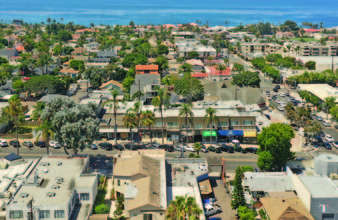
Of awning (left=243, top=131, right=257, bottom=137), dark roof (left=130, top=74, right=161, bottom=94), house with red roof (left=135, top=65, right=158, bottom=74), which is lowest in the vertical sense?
awning (left=243, top=131, right=257, bottom=137)

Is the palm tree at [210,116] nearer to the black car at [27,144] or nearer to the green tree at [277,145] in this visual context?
the green tree at [277,145]

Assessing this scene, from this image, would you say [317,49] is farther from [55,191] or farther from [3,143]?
[55,191]

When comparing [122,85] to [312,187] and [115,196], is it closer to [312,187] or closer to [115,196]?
[115,196]

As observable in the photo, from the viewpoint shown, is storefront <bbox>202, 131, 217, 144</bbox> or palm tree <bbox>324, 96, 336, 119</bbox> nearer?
storefront <bbox>202, 131, 217, 144</bbox>

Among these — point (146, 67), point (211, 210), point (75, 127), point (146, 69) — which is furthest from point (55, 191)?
point (146, 67)

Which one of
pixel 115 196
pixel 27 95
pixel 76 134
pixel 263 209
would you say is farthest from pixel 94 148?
pixel 27 95

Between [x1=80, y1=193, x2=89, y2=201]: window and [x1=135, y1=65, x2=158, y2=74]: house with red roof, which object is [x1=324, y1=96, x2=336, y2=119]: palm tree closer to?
[x1=135, y1=65, x2=158, y2=74]: house with red roof

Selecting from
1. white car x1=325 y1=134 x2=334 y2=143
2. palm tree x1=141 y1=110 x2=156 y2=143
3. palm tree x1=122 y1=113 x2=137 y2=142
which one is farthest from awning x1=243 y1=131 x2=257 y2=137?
palm tree x1=122 y1=113 x2=137 y2=142
